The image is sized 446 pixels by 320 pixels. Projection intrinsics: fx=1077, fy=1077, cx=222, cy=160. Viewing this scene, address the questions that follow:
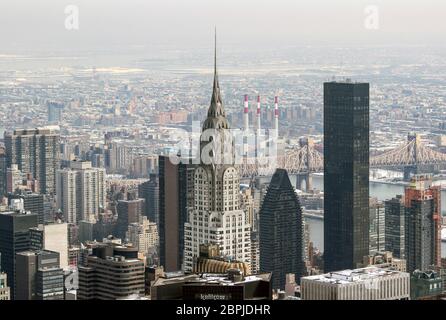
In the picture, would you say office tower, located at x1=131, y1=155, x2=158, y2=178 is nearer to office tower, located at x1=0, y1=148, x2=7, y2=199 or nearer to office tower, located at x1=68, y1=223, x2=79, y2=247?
office tower, located at x1=68, y1=223, x2=79, y2=247

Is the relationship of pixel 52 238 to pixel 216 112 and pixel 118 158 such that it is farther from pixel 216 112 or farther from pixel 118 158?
pixel 216 112

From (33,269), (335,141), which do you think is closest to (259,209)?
(33,269)

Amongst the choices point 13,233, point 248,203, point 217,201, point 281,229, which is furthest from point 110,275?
point 281,229

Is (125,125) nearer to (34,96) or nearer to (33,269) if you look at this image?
(34,96)

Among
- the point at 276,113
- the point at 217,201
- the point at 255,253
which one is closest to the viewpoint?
the point at 217,201

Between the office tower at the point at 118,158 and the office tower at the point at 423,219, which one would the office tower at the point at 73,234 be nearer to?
the office tower at the point at 118,158

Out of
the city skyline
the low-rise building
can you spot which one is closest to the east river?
the city skyline
